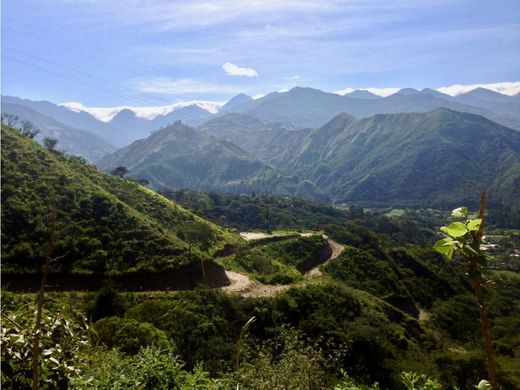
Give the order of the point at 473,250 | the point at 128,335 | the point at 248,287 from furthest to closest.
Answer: the point at 248,287, the point at 128,335, the point at 473,250

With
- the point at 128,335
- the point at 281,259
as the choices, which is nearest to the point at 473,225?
the point at 128,335

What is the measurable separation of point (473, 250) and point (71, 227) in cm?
3486

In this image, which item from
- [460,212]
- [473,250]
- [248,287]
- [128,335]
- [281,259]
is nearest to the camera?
[473,250]

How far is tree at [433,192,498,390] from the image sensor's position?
2021mm

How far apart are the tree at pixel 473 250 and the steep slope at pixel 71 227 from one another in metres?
29.2

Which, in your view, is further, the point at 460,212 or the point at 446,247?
the point at 460,212

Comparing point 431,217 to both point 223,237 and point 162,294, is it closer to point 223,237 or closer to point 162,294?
point 223,237

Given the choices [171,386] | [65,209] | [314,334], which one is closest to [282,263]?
[314,334]

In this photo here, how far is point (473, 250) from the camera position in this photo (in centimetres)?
205

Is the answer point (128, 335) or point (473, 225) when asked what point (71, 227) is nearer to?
point (128, 335)

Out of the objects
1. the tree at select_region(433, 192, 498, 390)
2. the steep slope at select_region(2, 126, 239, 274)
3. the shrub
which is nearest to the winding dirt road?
the steep slope at select_region(2, 126, 239, 274)

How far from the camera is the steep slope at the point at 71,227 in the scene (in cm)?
3266

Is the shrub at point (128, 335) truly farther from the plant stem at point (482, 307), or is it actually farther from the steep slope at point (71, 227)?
the plant stem at point (482, 307)

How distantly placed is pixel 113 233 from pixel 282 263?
22.4m
